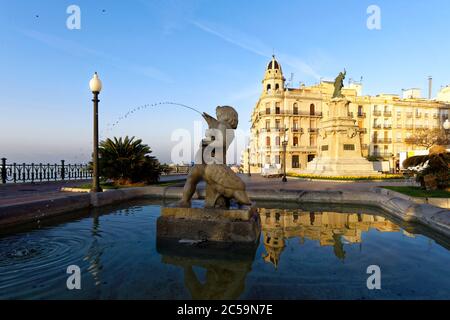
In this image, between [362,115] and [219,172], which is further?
[362,115]

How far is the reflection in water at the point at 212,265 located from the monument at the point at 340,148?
22583 millimetres

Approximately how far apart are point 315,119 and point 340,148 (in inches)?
1268

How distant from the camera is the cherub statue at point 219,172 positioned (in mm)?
5027

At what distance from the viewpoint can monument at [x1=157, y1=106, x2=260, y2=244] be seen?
4.80 metres

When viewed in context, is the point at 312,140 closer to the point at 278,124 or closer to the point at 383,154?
the point at 278,124

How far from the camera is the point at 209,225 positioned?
16.0ft

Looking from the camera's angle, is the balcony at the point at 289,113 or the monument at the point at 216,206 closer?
the monument at the point at 216,206

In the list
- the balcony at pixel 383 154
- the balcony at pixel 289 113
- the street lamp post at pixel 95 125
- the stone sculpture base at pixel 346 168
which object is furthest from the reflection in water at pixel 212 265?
the balcony at pixel 383 154

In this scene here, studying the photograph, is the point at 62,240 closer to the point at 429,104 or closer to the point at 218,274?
the point at 218,274

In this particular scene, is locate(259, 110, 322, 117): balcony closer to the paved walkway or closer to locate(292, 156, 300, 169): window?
locate(292, 156, 300, 169): window

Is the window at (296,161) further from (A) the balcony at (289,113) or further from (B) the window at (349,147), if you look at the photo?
(B) the window at (349,147)

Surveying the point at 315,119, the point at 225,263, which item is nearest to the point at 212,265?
the point at 225,263
